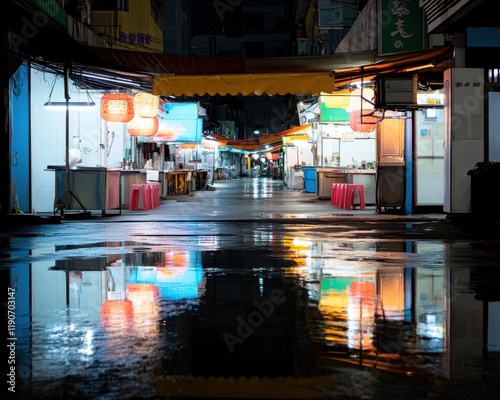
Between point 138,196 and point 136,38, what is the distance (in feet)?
48.0

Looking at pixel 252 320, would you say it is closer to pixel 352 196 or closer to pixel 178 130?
pixel 352 196

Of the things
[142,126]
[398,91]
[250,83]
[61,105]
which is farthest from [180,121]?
[398,91]

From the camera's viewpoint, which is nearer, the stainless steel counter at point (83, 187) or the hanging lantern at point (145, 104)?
the stainless steel counter at point (83, 187)

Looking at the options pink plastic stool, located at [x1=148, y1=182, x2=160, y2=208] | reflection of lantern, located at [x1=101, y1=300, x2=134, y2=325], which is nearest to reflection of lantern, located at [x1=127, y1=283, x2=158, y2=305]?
reflection of lantern, located at [x1=101, y1=300, x2=134, y2=325]

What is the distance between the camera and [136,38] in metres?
36.2

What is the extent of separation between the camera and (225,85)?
17953 mm

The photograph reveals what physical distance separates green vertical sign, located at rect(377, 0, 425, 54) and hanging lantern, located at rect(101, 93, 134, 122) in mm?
7803

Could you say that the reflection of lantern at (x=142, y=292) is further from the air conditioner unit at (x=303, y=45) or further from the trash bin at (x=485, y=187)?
the air conditioner unit at (x=303, y=45)

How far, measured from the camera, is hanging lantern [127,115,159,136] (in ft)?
78.3

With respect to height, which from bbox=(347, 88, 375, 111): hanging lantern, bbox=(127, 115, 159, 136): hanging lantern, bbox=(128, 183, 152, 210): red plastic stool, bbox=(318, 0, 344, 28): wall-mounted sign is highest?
bbox=(318, 0, 344, 28): wall-mounted sign

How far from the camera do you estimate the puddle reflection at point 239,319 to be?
16.9 ft

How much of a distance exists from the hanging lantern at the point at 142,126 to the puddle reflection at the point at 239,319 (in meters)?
13.3

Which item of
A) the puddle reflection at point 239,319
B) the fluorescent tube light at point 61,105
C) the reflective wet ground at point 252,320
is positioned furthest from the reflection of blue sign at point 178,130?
the puddle reflection at point 239,319

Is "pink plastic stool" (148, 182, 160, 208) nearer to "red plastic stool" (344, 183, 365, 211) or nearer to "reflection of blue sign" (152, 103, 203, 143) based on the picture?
"reflection of blue sign" (152, 103, 203, 143)
